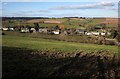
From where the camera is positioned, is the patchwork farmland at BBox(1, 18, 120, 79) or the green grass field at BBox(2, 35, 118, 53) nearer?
the patchwork farmland at BBox(1, 18, 120, 79)

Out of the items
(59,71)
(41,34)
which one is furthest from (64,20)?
(59,71)

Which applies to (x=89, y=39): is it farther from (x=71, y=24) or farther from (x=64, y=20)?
(x=64, y=20)

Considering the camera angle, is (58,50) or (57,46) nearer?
(58,50)

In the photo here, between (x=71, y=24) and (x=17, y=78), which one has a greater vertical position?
(x=71, y=24)

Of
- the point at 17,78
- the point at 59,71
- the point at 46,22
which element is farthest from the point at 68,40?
the point at 17,78

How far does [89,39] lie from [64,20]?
33.4 metres

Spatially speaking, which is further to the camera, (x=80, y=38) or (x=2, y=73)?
(x=80, y=38)

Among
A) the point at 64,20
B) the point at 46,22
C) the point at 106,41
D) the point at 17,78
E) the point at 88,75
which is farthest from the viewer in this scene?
the point at 64,20

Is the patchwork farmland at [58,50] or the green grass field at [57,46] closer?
the patchwork farmland at [58,50]

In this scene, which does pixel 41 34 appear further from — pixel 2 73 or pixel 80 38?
pixel 2 73

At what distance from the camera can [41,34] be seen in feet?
162

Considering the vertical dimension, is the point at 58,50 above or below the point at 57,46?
below

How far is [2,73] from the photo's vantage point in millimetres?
13320

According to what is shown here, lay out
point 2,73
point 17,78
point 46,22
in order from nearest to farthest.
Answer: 1. point 17,78
2. point 2,73
3. point 46,22
